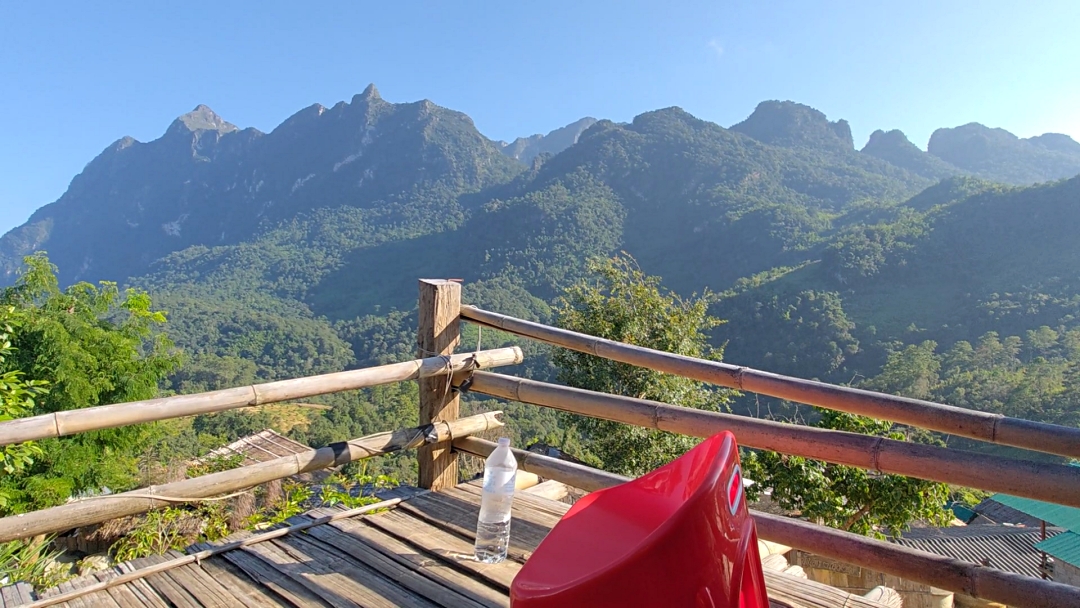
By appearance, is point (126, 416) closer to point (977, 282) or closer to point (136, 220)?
point (977, 282)

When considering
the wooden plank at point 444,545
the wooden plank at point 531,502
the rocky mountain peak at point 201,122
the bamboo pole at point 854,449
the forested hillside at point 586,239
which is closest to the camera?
the bamboo pole at point 854,449

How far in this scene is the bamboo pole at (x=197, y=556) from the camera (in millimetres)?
1590

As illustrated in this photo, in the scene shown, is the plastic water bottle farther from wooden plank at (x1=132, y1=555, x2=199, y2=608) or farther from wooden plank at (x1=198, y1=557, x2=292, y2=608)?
wooden plank at (x1=132, y1=555, x2=199, y2=608)

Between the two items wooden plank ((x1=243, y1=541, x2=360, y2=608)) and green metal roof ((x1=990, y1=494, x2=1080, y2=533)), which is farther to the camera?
green metal roof ((x1=990, y1=494, x2=1080, y2=533))

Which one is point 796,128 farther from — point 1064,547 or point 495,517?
point 495,517

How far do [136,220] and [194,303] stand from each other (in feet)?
229

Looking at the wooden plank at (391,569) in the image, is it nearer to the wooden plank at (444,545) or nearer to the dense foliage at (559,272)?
the wooden plank at (444,545)

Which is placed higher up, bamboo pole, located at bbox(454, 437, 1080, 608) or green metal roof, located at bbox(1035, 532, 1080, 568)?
bamboo pole, located at bbox(454, 437, 1080, 608)

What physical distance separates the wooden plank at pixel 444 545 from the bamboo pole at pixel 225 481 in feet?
0.78

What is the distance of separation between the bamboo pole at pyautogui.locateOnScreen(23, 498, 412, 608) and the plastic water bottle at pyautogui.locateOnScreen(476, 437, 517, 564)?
53 cm

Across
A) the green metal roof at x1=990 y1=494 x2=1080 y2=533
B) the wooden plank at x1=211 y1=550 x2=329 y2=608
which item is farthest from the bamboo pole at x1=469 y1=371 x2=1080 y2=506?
the green metal roof at x1=990 y1=494 x2=1080 y2=533

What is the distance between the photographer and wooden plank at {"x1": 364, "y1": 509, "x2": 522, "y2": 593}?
1.75 m

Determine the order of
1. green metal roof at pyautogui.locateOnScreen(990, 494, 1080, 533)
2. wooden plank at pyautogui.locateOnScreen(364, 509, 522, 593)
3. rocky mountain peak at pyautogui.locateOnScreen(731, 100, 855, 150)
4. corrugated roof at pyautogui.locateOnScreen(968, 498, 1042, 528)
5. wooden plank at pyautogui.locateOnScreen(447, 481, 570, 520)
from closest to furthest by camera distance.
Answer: wooden plank at pyautogui.locateOnScreen(364, 509, 522, 593), wooden plank at pyautogui.locateOnScreen(447, 481, 570, 520), green metal roof at pyautogui.locateOnScreen(990, 494, 1080, 533), corrugated roof at pyautogui.locateOnScreen(968, 498, 1042, 528), rocky mountain peak at pyautogui.locateOnScreen(731, 100, 855, 150)

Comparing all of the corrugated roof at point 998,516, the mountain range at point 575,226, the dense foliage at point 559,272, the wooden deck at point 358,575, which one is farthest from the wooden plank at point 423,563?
the corrugated roof at point 998,516
